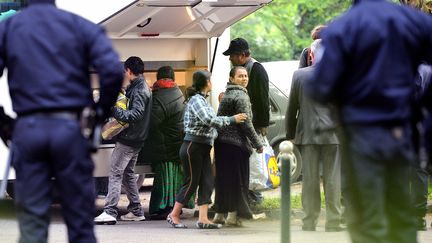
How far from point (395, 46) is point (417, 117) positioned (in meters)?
0.62

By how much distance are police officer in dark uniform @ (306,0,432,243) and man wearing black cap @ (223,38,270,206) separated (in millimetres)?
6127

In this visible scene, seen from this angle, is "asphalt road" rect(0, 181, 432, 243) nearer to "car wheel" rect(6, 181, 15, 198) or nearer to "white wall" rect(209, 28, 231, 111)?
"car wheel" rect(6, 181, 15, 198)

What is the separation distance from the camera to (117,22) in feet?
44.9

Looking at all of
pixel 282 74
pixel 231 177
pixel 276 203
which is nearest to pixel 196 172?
pixel 231 177

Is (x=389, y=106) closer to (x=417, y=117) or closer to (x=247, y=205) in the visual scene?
(x=417, y=117)

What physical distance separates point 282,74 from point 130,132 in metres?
6.35

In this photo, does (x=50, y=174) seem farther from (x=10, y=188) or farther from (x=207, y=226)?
(x=10, y=188)

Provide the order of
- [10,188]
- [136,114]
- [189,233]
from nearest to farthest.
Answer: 1. [189,233]
2. [136,114]
3. [10,188]

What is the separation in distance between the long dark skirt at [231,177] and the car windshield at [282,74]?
586cm

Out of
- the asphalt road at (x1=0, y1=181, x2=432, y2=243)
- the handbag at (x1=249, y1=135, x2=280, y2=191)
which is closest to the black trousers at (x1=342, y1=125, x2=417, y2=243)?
the asphalt road at (x1=0, y1=181, x2=432, y2=243)

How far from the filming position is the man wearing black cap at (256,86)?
1358cm

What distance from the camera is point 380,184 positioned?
7.23m

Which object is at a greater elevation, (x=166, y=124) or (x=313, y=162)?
(x=166, y=124)

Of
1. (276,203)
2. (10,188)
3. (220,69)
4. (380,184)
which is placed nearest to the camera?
(380,184)
